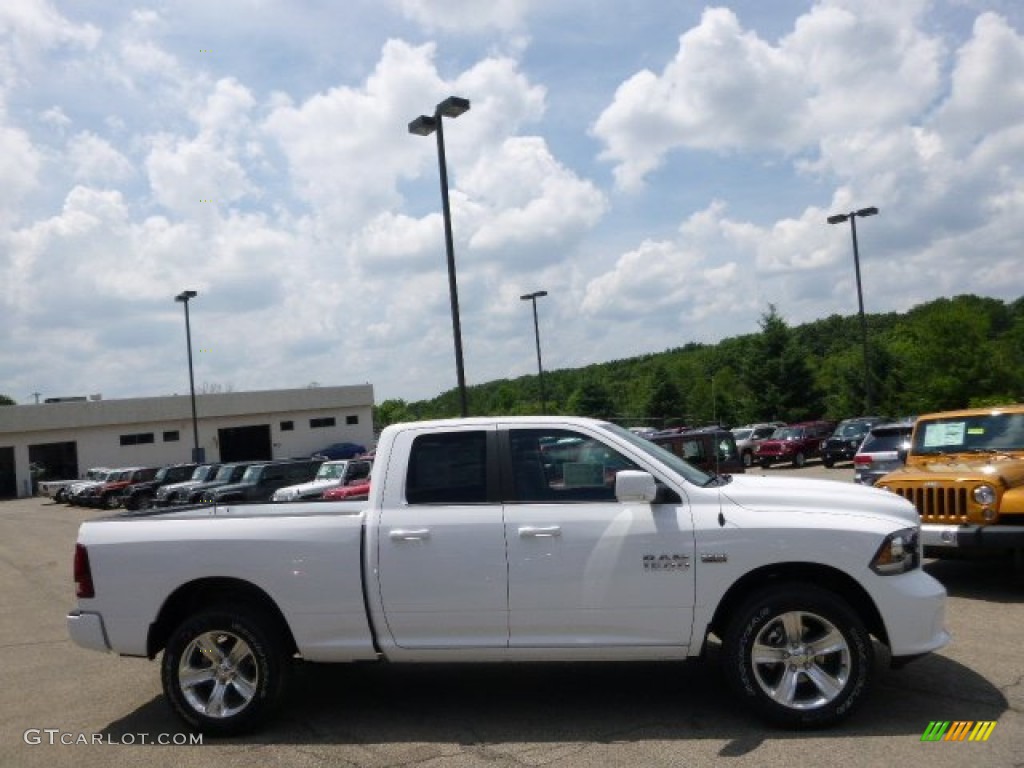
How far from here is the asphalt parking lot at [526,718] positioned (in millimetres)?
4844

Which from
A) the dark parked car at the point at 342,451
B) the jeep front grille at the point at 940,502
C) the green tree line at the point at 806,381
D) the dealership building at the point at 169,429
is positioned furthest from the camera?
the dark parked car at the point at 342,451

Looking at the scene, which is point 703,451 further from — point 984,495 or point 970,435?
point 984,495

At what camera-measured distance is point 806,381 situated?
49.3 metres

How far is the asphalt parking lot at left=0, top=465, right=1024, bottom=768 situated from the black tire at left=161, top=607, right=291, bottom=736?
0.15 m

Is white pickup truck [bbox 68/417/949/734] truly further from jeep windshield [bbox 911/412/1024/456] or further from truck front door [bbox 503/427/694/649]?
jeep windshield [bbox 911/412/1024/456]

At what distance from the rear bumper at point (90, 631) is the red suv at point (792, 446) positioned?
95.4 ft

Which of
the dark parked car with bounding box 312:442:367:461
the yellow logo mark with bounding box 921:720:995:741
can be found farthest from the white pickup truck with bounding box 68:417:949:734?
the dark parked car with bounding box 312:442:367:461

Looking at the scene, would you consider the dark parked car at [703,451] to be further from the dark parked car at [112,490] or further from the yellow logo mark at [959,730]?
the dark parked car at [112,490]

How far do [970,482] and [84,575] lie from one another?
7670 mm

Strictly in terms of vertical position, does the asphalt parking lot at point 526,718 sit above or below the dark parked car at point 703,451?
below

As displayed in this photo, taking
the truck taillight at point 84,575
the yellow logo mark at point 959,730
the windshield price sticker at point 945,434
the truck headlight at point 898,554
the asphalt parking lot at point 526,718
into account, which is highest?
the windshield price sticker at point 945,434

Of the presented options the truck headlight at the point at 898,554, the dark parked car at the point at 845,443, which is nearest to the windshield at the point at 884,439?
the dark parked car at the point at 845,443

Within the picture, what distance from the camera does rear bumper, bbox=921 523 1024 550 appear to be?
802cm

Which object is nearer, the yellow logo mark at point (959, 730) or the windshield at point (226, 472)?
the yellow logo mark at point (959, 730)
